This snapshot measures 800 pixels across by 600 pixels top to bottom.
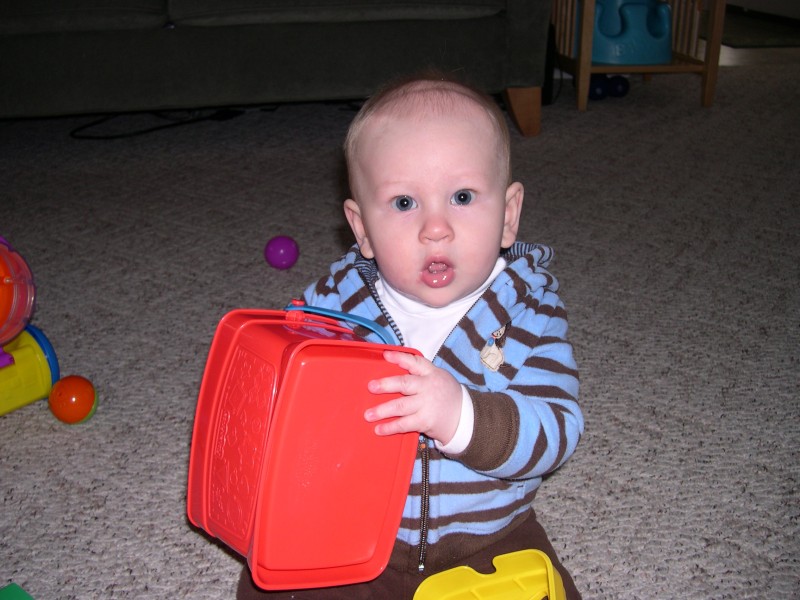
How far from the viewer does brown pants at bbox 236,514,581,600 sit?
2.29 ft

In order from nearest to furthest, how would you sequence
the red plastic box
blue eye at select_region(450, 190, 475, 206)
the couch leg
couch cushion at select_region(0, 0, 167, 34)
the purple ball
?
the red plastic box, blue eye at select_region(450, 190, 475, 206), the purple ball, couch cushion at select_region(0, 0, 167, 34), the couch leg

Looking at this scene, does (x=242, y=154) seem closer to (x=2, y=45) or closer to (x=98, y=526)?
(x=2, y=45)

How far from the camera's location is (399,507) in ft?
2.04

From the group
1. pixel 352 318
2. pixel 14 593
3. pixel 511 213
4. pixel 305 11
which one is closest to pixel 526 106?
pixel 305 11

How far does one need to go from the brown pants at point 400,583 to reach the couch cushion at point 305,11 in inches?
50.0

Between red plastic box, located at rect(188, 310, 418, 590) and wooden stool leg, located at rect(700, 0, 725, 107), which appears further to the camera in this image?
wooden stool leg, located at rect(700, 0, 725, 107)

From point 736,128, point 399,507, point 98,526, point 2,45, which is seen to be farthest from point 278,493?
point 736,128

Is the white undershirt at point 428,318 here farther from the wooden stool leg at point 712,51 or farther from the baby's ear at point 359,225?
the wooden stool leg at point 712,51

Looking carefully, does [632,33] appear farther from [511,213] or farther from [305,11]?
[511,213]

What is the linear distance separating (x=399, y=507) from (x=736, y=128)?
1.65 meters

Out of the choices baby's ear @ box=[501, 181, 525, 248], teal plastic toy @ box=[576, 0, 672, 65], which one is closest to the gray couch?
teal plastic toy @ box=[576, 0, 672, 65]

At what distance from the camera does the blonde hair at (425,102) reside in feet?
2.16

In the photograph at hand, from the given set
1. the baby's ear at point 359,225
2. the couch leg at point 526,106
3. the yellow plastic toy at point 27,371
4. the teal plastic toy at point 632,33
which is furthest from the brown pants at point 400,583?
the teal plastic toy at point 632,33

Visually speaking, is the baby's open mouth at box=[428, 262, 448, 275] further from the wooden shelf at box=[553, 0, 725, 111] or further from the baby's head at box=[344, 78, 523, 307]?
the wooden shelf at box=[553, 0, 725, 111]
